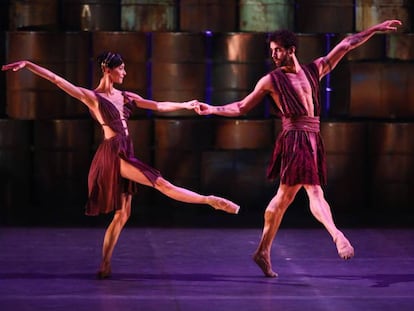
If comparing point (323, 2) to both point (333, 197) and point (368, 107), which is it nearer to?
point (368, 107)

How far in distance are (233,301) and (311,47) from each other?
20.5 feet

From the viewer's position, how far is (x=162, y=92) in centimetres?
1339

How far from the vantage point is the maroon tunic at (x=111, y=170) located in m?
8.62

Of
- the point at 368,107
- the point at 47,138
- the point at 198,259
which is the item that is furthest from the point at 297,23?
the point at 198,259

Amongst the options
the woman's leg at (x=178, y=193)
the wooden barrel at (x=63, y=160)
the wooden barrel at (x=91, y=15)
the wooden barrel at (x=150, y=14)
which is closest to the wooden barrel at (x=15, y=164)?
the wooden barrel at (x=63, y=160)

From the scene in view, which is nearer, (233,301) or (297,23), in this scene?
(233,301)

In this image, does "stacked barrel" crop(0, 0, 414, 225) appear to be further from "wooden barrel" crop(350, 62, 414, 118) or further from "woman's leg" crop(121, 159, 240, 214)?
"woman's leg" crop(121, 159, 240, 214)

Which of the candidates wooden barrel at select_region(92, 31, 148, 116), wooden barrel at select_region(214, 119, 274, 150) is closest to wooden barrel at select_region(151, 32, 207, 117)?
wooden barrel at select_region(92, 31, 148, 116)

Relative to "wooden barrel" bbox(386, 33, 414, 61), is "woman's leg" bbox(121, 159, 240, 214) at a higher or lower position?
lower

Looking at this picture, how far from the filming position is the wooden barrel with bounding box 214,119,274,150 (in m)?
13.3

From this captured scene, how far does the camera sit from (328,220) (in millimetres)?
8375

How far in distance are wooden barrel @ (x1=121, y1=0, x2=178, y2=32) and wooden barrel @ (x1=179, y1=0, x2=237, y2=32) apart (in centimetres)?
19

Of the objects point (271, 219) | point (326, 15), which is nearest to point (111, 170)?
point (271, 219)

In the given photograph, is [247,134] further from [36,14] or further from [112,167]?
[112,167]
